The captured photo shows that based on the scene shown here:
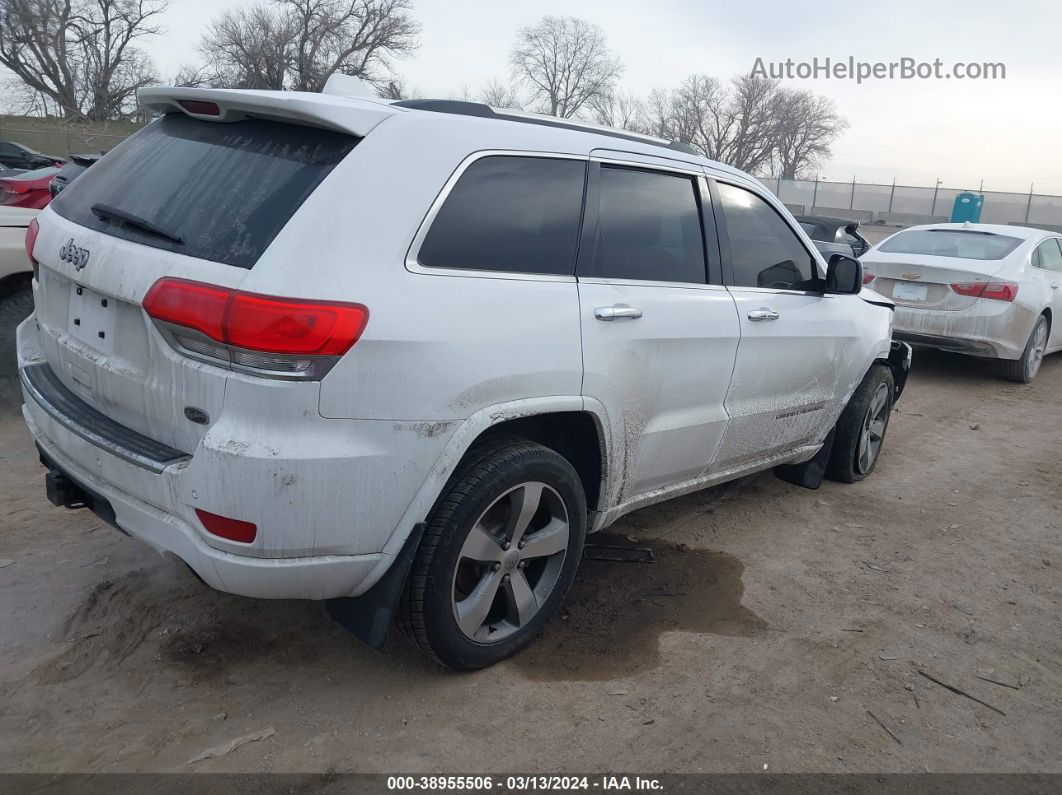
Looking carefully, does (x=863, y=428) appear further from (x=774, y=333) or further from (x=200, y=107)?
(x=200, y=107)

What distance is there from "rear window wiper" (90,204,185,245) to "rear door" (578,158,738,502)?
136cm

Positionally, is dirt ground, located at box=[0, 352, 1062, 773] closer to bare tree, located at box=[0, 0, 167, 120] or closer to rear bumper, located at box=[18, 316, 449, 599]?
rear bumper, located at box=[18, 316, 449, 599]

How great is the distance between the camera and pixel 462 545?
9.36ft

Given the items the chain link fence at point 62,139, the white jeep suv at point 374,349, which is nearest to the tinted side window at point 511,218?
the white jeep suv at point 374,349

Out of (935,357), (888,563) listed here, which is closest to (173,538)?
(888,563)

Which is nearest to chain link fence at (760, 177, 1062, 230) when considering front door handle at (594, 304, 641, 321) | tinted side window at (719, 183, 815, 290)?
tinted side window at (719, 183, 815, 290)

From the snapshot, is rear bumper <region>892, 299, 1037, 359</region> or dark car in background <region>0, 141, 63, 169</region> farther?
dark car in background <region>0, 141, 63, 169</region>

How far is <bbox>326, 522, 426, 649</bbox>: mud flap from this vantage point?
8.93 ft

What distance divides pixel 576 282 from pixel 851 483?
3.05 m

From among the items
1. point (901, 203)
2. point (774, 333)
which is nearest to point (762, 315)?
point (774, 333)

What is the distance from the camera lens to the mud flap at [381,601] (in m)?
2.72

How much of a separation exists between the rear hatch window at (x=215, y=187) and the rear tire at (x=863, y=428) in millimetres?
3550

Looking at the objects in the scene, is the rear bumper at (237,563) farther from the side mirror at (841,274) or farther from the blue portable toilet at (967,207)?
the blue portable toilet at (967,207)

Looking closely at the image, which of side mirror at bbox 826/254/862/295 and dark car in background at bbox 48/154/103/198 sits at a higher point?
dark car in background at bbox 48/154/103/198
